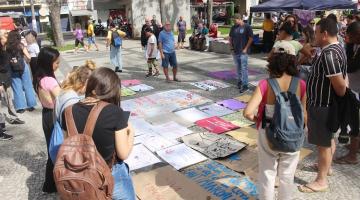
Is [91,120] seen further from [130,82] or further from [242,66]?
[130,82]

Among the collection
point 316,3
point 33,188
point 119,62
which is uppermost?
point 316,3

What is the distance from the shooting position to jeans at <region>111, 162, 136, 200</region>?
2389 mm

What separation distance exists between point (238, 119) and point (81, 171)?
419 cm

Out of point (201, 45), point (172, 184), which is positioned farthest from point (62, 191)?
point (201, 45)

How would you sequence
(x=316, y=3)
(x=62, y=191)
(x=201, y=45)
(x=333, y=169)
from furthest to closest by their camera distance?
(x=201, y=45)
(x=316, y=3)
(x=333, y=169)
(x=62, y=191)

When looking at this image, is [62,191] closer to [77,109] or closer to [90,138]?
[90,138]

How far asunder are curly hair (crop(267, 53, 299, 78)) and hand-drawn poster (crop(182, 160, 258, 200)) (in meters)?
1.41

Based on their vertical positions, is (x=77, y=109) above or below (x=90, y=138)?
above

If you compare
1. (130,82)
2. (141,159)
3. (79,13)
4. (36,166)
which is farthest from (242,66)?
(79,13)

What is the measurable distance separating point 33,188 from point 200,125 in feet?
8.75

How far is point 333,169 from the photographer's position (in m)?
4.10

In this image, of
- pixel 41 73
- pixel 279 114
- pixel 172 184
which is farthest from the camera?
pixel 172 184

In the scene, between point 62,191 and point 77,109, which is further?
point 77,109

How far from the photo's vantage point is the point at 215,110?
6438mm
